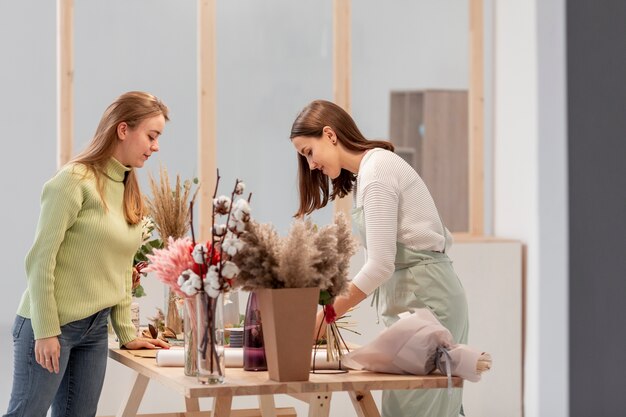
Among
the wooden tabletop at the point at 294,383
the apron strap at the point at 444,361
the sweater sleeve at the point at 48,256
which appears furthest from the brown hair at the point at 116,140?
the apron strap at the point at 444,361

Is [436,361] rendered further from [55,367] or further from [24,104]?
[24,104]

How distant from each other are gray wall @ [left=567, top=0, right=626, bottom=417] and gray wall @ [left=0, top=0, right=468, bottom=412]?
2.98 m

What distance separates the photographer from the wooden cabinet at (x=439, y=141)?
5.96 meters

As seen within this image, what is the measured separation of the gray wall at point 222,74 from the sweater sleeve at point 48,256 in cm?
236

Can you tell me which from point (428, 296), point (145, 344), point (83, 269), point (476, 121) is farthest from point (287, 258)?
point (476, 121)

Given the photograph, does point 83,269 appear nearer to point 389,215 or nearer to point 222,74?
point 389,215

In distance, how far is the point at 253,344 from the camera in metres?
2.67

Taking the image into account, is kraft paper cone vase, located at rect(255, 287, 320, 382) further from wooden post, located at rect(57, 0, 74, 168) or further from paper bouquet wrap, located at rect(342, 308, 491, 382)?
wooden post, located at rect(57, 0, 74, 168)

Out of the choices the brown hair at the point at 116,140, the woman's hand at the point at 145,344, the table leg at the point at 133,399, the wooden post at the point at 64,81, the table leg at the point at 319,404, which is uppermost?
the wooden post at the point at 64,81

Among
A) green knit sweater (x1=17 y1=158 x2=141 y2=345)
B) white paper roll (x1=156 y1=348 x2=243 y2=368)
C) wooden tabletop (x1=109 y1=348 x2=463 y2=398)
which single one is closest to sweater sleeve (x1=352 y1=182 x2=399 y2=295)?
wooden tabletop (x1=109 y1=348 x2=463 y2=398)

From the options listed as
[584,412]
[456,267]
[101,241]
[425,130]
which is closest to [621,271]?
[584,412]

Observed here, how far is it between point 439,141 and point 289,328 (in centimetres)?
388

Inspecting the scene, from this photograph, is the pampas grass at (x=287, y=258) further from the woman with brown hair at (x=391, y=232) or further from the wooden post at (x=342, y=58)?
the wooden post at (x=342, y=58)

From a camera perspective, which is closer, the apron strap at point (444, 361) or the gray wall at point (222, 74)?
the apron strap at point (444, 361)
